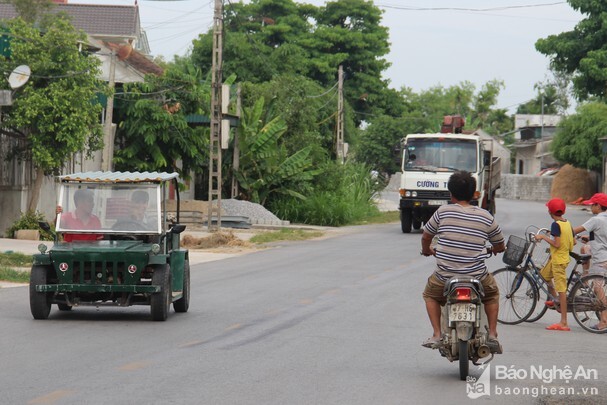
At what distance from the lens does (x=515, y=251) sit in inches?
545

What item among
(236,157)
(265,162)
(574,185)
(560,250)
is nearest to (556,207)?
(560,250)

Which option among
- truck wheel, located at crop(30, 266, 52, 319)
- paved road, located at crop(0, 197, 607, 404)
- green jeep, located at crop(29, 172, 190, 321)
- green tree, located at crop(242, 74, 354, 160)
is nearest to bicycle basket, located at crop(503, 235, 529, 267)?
paved road, located at crop(0, 197, 607, 404)

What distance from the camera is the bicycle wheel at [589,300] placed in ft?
45.3

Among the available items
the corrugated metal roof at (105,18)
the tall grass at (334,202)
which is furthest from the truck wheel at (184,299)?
the corrugated metal roof at (105,18)

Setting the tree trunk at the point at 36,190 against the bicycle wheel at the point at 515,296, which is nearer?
the bicycle wheel at the point at 515,296

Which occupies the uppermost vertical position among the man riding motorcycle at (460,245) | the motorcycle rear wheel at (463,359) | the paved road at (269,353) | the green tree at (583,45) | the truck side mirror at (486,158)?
the green tree at (583,45)

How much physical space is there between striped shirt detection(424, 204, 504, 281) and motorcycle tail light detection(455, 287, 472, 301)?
29 cm

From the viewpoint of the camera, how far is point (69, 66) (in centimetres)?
3048

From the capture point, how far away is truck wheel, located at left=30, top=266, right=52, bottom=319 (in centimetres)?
1362

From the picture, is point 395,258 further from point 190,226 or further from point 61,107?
point 190,226

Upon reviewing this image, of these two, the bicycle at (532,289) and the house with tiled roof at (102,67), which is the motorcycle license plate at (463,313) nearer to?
the bicycle at (532,289)

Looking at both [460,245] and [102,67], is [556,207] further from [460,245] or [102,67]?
[102,67]

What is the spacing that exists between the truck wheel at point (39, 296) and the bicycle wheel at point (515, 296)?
5579mm

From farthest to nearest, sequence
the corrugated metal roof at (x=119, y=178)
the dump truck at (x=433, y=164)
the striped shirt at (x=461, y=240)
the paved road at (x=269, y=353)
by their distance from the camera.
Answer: the dump truck at (x=433, y=164) → the corrugated metal roof at (x=119, y=178) → the striped shirt at (x=461, y=240) → the paved road at (x=269, y=353)
